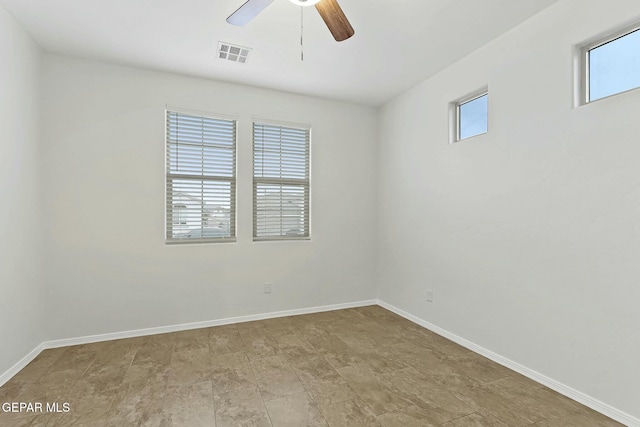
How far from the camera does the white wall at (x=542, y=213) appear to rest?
196 cm

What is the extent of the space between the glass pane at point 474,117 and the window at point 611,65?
0.77 m

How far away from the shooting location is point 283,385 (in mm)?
2316

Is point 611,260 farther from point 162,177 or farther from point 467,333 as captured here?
point 162,177

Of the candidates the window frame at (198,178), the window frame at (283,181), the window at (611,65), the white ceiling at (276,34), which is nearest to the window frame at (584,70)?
the window at (611,65)

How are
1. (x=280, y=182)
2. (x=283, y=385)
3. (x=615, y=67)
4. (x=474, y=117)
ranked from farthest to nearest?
(x=280, y=182) < (x=474, y=117) < (x=283, y=385) < (x=615, y=67)

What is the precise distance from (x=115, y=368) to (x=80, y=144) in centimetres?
214

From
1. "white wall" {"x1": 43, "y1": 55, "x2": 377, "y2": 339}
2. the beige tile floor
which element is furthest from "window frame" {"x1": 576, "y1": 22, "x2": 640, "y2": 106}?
"white wall" {"x1": 43, "y1": 55, "x2": 377, "y2": 339}

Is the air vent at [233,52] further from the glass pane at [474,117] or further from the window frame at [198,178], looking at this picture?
the glass pane at [474,117]

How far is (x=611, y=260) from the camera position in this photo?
1996 mm

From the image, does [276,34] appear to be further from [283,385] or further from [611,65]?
[283,385]

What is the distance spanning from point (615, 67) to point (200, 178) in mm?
3719

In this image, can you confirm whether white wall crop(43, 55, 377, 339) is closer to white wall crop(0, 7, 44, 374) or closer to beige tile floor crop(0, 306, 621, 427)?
white wall crop(0, 7, 44, 374)

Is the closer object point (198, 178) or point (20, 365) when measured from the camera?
point (20, 365)

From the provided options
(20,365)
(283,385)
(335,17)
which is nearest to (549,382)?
(283,385)
